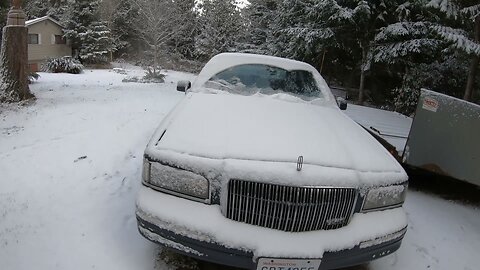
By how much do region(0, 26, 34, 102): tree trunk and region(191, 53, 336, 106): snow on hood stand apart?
24.4ft

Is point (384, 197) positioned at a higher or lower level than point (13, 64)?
higher

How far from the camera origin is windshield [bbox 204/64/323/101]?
162 inches

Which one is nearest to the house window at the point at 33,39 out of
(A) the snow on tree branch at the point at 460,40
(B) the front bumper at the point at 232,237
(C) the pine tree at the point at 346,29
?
(C) the pine tree at the point at 346,29

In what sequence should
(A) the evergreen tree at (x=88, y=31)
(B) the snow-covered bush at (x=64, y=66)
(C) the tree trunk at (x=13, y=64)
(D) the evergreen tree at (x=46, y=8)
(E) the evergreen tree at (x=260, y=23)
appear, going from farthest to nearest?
1. (D) the evergreen tree at (x=46, y=8)
2. (A) the evergreen tree at (x=88, y=31)
3. (E) the evergreen tree at (x=260, y=23)
4. (B) the snow-covered bush at (x=64, y=66)
5. (C) the tree trunk at (x=13, y=64)

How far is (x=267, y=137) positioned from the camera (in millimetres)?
2764

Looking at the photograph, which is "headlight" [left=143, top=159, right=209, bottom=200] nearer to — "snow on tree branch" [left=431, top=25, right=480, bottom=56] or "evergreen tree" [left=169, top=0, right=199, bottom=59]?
"snow on tree branch" [left=431, top=25, right=480, bottom=56]

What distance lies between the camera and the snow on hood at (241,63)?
14.0 ft

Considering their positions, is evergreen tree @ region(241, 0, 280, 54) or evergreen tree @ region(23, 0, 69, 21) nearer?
evergreen tree @ region(241, 0, 280, 54)

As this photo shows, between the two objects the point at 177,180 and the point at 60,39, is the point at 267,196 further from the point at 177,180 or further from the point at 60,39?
the point at 60,39

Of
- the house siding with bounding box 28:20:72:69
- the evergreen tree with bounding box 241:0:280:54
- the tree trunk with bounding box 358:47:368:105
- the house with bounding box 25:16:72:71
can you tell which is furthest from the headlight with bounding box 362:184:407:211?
the house siding with bounding box 28:20:72:69

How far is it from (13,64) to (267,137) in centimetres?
930

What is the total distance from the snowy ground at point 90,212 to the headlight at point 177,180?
2.23 feet

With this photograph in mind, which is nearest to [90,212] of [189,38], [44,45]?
[44,45]

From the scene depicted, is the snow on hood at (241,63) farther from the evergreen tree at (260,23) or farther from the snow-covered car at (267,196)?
the evergreen tree at (260,23)
